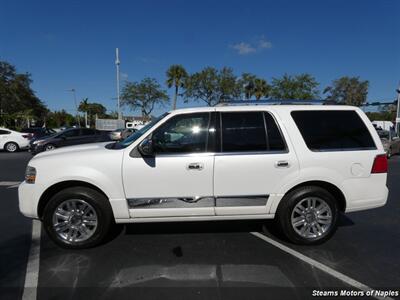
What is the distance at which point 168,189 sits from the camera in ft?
12.0

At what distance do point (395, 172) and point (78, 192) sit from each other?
10272mm

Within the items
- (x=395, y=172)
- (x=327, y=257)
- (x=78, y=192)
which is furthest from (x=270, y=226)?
(x=395, y=172)

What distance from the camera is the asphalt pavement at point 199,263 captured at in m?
2.93

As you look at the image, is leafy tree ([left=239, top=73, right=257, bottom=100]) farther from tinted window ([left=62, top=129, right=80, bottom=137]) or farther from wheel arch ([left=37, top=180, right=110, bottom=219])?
wheel arch ([left=37, top=180, right=110, bottom=219])

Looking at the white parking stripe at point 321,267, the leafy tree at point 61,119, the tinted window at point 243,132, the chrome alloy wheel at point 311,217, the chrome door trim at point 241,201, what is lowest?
the white parking stripe at point 321,267

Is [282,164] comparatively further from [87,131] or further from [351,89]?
[351,89]

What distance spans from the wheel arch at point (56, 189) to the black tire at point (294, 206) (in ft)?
7.72

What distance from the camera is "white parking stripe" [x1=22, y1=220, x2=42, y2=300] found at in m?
2.87

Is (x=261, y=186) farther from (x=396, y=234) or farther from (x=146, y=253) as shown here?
(x=396, y=234)

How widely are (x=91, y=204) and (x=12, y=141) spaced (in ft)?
54.2

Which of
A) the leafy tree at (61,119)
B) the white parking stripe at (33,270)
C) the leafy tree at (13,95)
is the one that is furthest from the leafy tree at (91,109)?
the white parking stripe at (33,270)

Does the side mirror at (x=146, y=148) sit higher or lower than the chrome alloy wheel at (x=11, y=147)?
higher

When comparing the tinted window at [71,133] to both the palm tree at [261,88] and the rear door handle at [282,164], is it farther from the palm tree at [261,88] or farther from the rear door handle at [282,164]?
the palm tree at [261,88]

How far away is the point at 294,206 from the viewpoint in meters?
3.84
